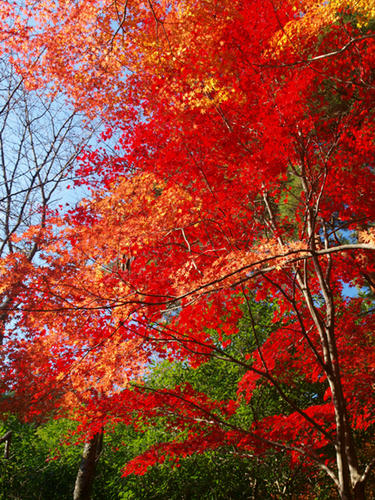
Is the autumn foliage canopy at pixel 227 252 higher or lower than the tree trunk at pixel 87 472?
higher

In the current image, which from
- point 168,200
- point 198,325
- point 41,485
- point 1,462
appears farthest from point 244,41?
point 41,485

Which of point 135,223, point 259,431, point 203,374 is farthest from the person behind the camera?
point 203,374

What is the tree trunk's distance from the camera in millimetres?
7449

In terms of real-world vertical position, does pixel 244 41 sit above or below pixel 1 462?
above

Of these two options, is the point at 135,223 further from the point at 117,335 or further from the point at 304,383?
the point at 304,383

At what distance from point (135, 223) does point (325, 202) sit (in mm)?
4592

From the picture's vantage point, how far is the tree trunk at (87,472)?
745 cm

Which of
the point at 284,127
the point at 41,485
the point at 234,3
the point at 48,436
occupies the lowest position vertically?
the point at 41,485

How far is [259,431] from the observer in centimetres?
596

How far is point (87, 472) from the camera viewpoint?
7.61 metres

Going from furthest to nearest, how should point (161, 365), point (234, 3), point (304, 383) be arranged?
point (161, 365), point (304, 383), point (234, 3)

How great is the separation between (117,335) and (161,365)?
4.41m

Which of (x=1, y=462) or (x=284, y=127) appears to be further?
(x=1, y=462)

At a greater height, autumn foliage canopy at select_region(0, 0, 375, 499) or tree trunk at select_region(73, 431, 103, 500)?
autumn foliage canopy at select_region(0, 0, 375, 499)
